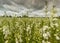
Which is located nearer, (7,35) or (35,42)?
(7,35)

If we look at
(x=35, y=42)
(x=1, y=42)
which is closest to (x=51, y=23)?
(x=35, y=42)

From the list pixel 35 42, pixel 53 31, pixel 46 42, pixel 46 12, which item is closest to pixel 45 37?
pixel 46 42

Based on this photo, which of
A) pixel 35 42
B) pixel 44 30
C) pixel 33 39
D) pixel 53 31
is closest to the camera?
pixel 44 30

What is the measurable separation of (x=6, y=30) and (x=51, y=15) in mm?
899

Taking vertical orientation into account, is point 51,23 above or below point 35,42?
above

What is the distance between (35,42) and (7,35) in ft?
5.78

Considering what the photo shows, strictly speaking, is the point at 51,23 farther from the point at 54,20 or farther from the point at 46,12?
the point at 46,12

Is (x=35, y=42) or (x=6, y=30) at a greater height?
(x=6, y=30)

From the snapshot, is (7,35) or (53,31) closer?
(7,35)

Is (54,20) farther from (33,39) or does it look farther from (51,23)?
(33,39)

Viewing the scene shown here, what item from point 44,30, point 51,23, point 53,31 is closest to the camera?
point 44,30

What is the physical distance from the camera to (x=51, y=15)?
12.6 ft

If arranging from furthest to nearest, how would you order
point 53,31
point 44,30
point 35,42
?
point 35,42, point 53,31, point 44,30

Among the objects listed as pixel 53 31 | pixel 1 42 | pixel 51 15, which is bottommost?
pixel 1 42
